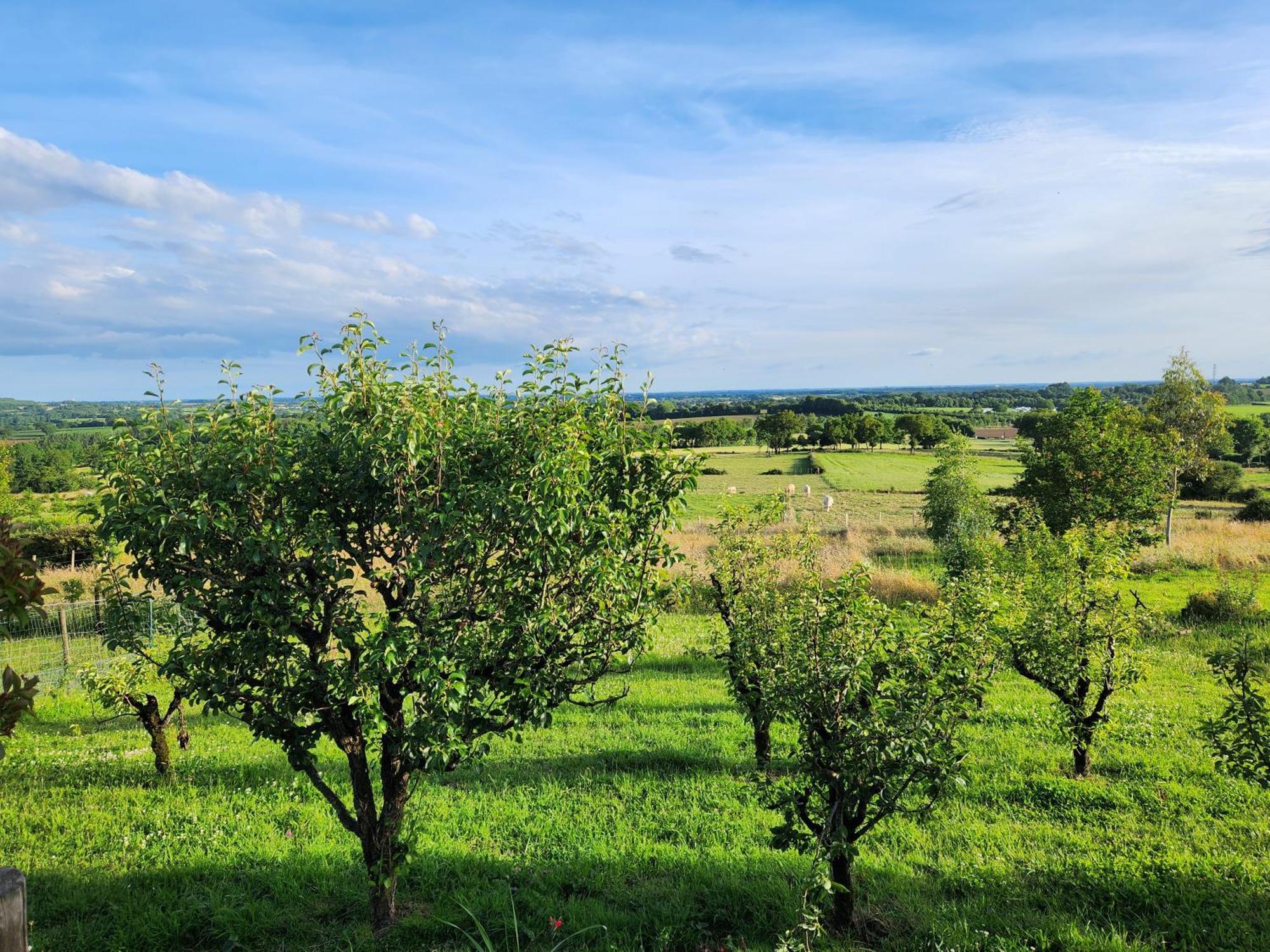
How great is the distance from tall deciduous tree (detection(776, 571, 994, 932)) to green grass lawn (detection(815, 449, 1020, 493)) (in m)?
63.9

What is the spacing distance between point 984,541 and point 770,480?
213 feet

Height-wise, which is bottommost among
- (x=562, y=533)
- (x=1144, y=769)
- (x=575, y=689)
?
(x=1144, y=769)

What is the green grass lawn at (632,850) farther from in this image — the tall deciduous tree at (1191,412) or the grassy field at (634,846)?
the tall deciduous tree at (1191,412)

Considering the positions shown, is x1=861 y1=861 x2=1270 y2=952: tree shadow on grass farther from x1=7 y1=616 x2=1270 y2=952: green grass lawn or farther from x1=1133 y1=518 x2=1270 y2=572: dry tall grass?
x1=1133 y1=518 x2=1270 y2=572: dry tall grass

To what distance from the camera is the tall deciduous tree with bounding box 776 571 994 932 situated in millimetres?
7051

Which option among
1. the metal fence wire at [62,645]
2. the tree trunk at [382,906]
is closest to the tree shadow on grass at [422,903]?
the tree trunk at [382,906]

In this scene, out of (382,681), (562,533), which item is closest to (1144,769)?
(562,533)

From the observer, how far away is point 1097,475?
2620 cm

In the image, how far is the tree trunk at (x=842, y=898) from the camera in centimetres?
756

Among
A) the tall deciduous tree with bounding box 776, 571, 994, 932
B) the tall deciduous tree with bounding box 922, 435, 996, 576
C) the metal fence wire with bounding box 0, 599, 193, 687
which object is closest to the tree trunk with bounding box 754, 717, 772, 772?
the tall deciduous tree with bounding box 776, 571, 994, 932

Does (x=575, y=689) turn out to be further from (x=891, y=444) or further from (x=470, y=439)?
(x=891, y=444)

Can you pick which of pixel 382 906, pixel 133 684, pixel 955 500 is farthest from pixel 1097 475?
pixel 133 684

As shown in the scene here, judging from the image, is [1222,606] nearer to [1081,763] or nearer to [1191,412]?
[1081,763]

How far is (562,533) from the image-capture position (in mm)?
6504
